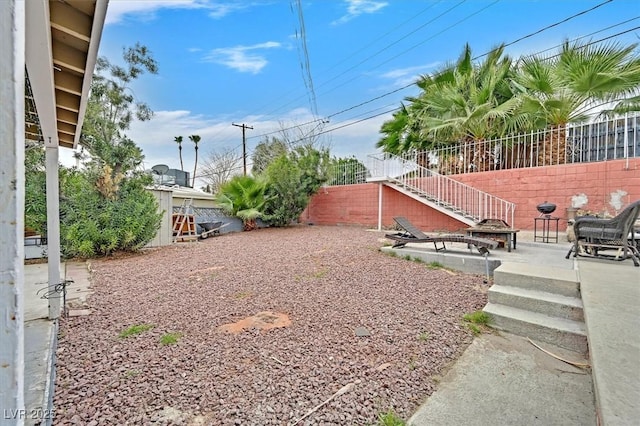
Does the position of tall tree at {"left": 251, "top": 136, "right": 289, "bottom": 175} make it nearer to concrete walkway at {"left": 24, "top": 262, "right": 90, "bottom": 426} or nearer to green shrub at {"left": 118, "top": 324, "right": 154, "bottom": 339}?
concrete walkway at {"left": 24, "top": 262, "right": 90, "bottom": 426}

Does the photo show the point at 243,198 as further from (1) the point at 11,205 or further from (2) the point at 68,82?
(1) the point at 11,205

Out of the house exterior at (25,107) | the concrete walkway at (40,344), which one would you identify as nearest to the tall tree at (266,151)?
the concrete walkway at (40,344)

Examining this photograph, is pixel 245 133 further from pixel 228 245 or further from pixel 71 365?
pixel 71 365

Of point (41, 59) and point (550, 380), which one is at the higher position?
point (41, 59)

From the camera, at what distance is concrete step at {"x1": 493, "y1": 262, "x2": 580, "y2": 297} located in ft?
10.8

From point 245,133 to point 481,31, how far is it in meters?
15.8

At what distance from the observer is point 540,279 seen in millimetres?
3445

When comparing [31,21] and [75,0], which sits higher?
[75,0]

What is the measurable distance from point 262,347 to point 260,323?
533mm

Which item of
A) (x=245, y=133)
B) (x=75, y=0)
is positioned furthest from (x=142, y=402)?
(x=245, y=133)


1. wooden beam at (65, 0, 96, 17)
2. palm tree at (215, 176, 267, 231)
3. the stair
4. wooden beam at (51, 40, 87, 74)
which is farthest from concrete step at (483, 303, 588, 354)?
palm tree at (215, 176, 267, 231)

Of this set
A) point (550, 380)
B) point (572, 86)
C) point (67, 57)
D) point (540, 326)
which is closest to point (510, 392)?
point (550, 380)

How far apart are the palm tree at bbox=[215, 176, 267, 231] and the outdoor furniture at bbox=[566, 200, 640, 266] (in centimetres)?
987

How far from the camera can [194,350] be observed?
2.63 metres
